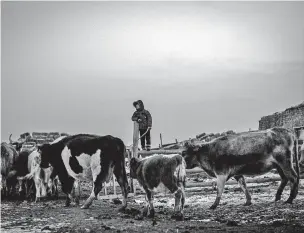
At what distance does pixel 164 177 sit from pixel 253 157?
2.74 meters

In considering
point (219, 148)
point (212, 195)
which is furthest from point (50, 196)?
point (219, 148)

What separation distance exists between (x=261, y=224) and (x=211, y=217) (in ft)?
4.67

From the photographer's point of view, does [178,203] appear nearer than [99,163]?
Yes

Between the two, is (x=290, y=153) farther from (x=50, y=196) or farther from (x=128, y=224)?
(x=50, y=196)

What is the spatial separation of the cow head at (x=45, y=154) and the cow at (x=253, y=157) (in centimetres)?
455

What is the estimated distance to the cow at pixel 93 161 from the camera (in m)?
10.7

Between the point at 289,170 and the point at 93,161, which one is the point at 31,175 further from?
the point at 289,170

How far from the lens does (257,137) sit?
33.0 ft

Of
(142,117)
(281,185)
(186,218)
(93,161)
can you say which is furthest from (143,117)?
(186,218)

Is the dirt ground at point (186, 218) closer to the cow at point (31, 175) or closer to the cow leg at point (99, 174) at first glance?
the cow leg at point (99, 174)

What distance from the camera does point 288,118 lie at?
988 inches

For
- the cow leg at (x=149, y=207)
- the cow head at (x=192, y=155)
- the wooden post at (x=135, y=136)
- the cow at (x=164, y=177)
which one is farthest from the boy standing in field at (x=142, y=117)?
the cow leg at (x=149, y=207)

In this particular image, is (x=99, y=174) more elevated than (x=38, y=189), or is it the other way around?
(x=99, y=174)

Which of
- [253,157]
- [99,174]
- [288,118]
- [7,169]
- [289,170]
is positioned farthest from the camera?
[288,118]
